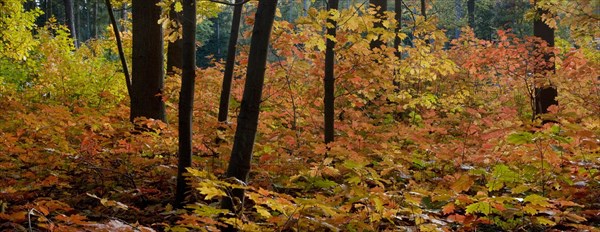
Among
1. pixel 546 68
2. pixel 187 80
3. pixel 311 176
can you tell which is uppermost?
pixel 546 68

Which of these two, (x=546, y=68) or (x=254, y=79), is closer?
(x=254, y=79)

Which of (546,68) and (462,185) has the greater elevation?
(546,68)

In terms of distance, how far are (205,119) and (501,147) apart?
3.94 meters

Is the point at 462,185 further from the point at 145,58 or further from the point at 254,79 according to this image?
the point at 145,58

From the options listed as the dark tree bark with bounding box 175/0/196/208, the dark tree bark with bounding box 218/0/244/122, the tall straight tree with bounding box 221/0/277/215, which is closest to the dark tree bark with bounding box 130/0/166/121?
the dark tree bark with bounding box 218/0/244/122

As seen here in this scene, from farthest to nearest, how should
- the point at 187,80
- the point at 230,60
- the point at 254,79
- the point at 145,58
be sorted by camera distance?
the point at 145,58
the point at 230,60
the point at 187,80
the point at 254,79

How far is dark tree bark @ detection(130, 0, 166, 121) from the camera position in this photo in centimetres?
676

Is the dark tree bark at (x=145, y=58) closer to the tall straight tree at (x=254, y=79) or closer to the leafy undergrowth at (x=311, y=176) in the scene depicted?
the leafy undergrowth at (x=311, y=176)

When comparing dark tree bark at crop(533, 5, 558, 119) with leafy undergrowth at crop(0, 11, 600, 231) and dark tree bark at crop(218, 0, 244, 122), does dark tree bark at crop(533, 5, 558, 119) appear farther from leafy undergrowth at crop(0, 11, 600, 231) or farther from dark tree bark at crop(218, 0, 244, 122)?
dark tree bark at crop(218, 0, 244, 122)

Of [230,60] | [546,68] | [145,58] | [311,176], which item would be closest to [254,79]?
[311,176]

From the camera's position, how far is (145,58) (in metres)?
6.77

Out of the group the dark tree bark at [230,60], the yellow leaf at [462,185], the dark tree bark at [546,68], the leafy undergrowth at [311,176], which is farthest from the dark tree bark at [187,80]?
the dark tree bark at [546,68]

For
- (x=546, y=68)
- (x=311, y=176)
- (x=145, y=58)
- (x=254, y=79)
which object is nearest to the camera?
(x=254, y=79)

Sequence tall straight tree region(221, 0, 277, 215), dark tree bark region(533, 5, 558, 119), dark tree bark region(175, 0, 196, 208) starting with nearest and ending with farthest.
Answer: tall straight tree region(221, 0, 277, 215) → dark tree bark region(175, 0, 196, 208) → dark tree bark region(533, 5, 558, 119)
